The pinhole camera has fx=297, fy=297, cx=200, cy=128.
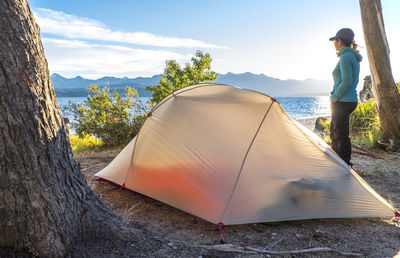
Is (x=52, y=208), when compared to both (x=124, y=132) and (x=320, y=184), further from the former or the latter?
(x=124, y=132)

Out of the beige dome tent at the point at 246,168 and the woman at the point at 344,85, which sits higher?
the woman at the point at 344,85

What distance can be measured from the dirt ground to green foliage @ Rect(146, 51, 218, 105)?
5.44 m

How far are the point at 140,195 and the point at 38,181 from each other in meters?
2.40

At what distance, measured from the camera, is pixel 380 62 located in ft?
24.6

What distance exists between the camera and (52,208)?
7.40ft

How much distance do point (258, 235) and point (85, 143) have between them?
26.2 feet

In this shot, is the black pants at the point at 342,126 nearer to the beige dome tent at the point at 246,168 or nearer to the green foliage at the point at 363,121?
the beige dome tent at the point at 246,168

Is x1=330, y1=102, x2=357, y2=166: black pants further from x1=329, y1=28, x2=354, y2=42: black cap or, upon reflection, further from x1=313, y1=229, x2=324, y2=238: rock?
x1=313, y1=229, x2=324, y2=238: rock

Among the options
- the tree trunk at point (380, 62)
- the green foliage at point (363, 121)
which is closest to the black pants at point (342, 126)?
the tree trunk at point (380, 62)

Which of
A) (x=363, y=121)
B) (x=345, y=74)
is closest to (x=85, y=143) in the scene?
(x=345, y=74)

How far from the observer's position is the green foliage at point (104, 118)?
9.12 meters

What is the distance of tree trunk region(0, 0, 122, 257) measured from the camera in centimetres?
210

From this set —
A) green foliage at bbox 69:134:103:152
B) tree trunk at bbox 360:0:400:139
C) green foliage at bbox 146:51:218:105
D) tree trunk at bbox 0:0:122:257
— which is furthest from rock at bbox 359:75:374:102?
tree trunk at bbox 0:0:122:257

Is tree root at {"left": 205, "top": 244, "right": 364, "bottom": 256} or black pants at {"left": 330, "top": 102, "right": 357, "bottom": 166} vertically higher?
black pants at {"left": 330, "top": 102, "right": 357, "bottom": 166}
